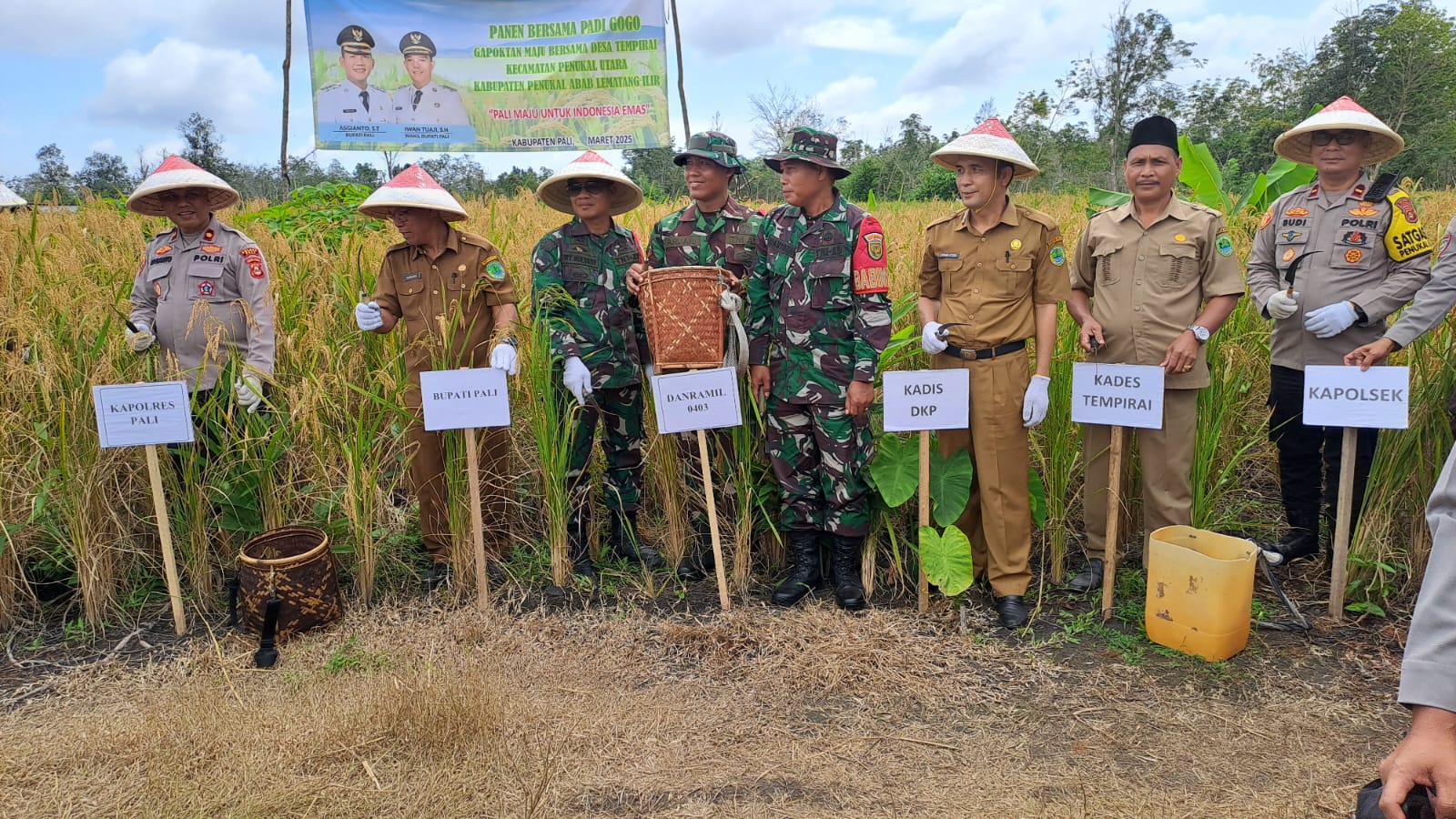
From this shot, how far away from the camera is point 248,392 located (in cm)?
385

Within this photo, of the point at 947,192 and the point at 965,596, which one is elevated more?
the point at 947,192

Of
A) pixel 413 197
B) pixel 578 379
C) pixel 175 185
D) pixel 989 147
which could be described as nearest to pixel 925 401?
pixel 989 147

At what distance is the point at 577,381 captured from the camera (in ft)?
12.6

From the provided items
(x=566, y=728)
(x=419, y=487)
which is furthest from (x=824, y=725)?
(x=419, y=487)

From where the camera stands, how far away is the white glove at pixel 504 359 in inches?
147

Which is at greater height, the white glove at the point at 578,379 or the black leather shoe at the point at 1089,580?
the white glove at the point at 578,379

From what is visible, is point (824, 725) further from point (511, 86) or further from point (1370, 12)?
point (1370, 12)

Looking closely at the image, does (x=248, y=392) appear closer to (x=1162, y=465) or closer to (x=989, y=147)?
(x=989, y=147)

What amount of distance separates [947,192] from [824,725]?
15.5 m

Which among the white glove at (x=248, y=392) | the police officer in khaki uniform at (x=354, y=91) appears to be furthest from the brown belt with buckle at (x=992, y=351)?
the police officer in khaki uniform at (x=354, y=91)

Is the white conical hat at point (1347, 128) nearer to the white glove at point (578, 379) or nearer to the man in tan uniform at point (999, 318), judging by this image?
the man in tan uniform at point (999, 318)

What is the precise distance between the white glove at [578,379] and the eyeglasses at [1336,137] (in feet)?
10.8

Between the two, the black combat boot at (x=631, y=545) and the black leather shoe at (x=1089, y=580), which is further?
the black combat boot at (x=631, y=545)

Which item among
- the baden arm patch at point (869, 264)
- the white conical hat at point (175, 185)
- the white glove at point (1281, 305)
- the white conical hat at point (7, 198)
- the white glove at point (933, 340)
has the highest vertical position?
the white conical hat at point (7, 198)
